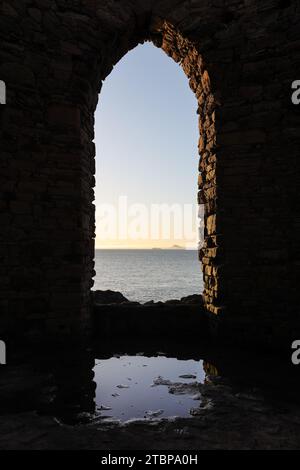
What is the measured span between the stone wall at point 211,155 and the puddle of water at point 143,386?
1.29 meters

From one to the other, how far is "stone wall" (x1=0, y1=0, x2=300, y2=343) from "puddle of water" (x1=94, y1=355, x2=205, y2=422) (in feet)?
4.24

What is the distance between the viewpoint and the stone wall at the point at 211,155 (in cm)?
590

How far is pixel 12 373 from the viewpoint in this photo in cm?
461

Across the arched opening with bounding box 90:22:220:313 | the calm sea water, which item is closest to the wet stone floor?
the arched opening with bounding box 90:22:220:313

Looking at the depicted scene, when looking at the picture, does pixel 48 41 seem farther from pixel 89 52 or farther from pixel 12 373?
pixel 12 373

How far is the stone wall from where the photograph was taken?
590 cm

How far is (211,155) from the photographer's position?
21.2ft

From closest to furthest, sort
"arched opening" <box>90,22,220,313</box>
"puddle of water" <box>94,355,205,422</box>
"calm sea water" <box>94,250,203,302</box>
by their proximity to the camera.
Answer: "puddle of water" <box>94,355,205,422</box> < "arched opening" <box>90,22,220,313</box> < "calm sea water" <box>94,250,203,302</box>
